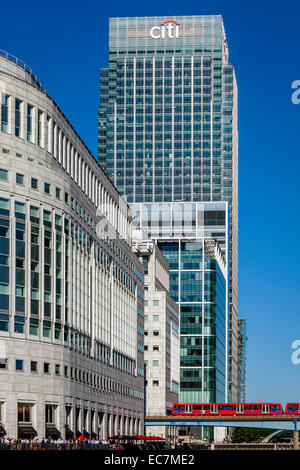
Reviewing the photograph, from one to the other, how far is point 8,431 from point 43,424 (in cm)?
790

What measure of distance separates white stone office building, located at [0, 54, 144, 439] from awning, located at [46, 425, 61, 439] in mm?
174

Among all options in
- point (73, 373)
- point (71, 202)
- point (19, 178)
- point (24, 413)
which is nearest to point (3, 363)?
point (24, 413)

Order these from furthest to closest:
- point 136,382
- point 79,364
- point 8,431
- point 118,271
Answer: point 136,382 < point 118,271 < point 79,364 < point 8,431

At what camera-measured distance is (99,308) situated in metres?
160

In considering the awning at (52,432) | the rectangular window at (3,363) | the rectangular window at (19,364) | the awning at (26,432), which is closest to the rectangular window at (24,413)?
the awning at (26,432)

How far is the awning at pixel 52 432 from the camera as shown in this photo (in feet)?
417

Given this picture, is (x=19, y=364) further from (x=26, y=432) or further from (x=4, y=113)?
(x=4, y=113)

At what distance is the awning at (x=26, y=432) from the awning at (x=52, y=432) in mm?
3778

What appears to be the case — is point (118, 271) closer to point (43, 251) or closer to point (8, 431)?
point (43, 251)

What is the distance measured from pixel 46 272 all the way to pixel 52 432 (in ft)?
71.3

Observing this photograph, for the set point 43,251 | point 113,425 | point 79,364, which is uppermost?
point 43,251

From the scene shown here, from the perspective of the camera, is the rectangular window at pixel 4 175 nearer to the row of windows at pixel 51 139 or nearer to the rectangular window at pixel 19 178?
the rectangular window at pixel 19 178

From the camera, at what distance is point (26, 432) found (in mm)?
122250
